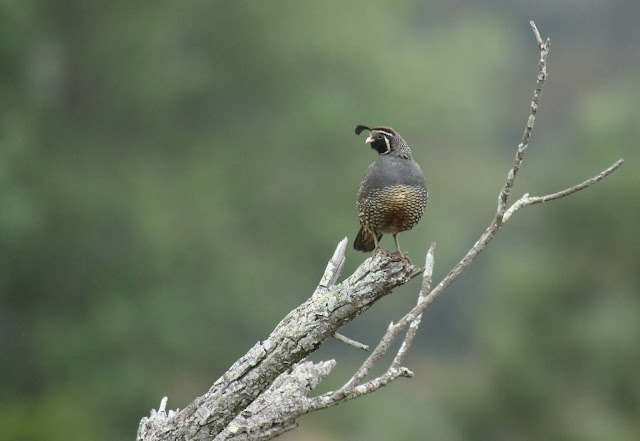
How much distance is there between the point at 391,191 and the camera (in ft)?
18.3

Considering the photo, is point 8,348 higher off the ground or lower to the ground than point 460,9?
lower

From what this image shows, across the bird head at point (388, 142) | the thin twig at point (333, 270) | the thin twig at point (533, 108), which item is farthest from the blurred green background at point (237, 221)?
the thin twig at point (533, 108)

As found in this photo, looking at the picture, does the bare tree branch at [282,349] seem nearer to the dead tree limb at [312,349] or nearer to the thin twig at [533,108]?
the dead tree limb at [312,349]

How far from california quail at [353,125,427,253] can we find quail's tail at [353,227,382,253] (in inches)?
5.6

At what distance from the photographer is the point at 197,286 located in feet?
59.3

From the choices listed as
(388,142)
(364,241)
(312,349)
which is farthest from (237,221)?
(312,349)

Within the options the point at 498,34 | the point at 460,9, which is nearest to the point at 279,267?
the point at 498,34

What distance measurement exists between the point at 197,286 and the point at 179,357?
1202mm

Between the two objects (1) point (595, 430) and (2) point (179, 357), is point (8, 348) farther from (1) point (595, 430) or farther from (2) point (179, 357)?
(1) point (595, 430)

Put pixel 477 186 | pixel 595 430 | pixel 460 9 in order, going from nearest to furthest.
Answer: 1. pixel 595 430
2. pixel 477 186
3. pixel 460 9

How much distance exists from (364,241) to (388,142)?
22.7 inches

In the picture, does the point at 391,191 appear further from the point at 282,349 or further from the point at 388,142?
the point at 282,349

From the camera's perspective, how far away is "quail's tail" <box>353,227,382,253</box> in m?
6.05

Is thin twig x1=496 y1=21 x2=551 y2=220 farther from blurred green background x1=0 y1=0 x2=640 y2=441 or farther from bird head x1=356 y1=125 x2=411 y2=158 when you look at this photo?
blurred green background x1=0 y1=0 x2=640 y2=441
